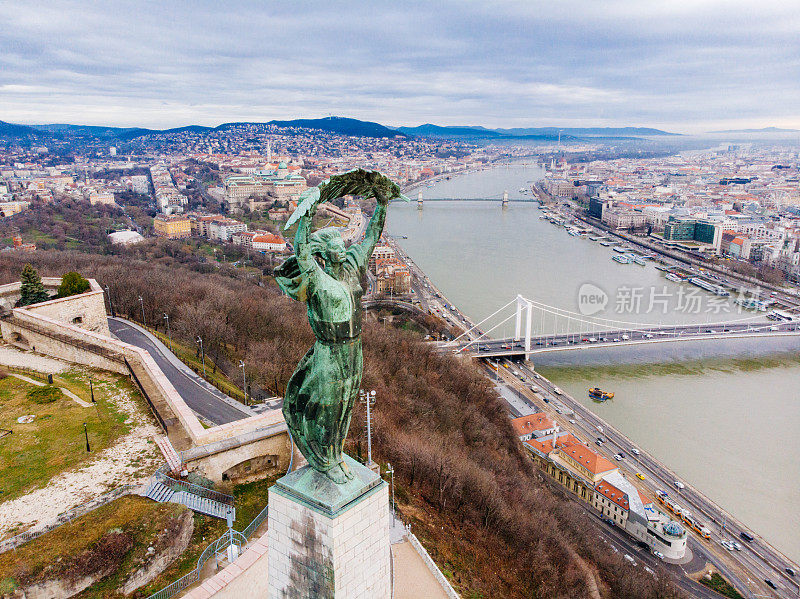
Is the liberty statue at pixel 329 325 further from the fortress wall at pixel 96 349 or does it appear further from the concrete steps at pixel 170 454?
the fortress wall at pixel 96 349

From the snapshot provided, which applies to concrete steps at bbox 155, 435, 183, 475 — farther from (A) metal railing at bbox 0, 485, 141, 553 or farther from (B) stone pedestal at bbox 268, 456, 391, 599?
(B) stone pedestal at bbox 268, 456, 391, 599

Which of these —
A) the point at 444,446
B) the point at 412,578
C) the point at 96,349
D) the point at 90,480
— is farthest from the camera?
the point at 444,446

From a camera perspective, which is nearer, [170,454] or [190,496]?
[190,496]

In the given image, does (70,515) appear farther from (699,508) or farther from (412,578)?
(699,508)

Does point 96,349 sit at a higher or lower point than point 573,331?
higher

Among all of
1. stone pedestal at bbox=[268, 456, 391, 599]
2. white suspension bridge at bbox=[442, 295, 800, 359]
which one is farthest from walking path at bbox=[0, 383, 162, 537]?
white suspension bridge at bbox=[442, 295, 800, 359]

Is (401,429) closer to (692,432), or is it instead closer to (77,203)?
(692,432)

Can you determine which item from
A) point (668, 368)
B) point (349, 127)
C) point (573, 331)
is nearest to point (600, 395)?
point (668, 368)
